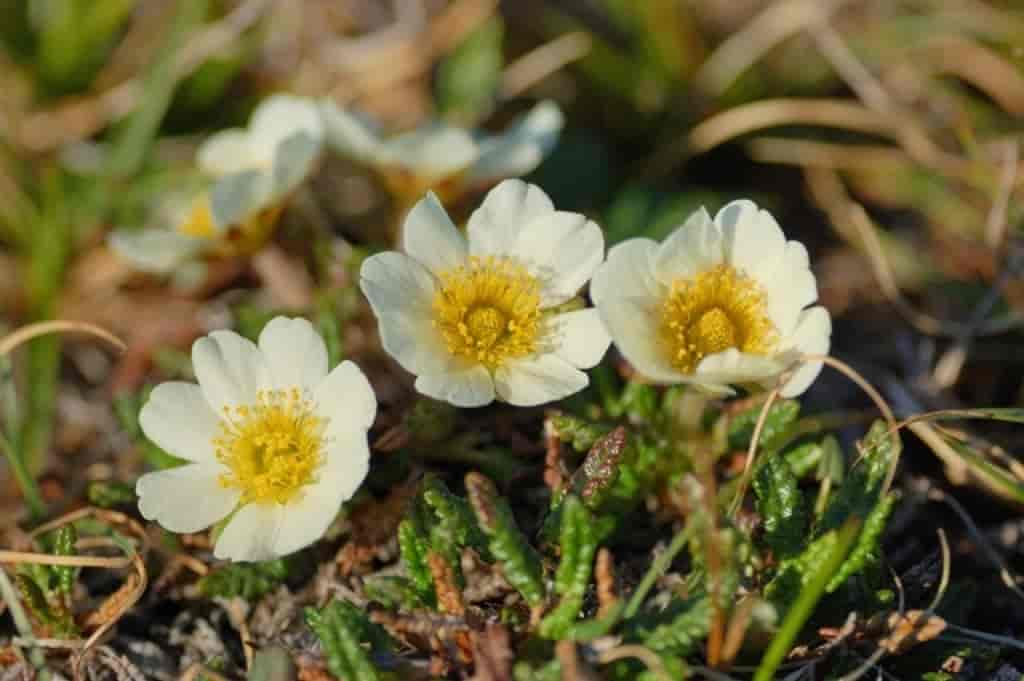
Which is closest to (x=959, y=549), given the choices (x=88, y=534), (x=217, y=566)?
(x=217, y=566)

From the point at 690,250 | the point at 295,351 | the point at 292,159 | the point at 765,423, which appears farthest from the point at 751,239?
the point at 292,159

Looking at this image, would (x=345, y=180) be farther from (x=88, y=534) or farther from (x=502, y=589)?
(x=502, y=589)

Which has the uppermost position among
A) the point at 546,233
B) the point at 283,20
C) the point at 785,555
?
the point at 283,20

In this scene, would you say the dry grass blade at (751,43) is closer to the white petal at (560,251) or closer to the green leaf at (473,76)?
the green leaf at (473,76)

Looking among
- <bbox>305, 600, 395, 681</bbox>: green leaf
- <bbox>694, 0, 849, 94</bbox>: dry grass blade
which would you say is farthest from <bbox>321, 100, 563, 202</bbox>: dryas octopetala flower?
<bbox>305, 600, 395, 681</bbox>: green leaf

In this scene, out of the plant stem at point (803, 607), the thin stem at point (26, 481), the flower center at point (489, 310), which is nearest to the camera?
the plant stem at point (803, 607)

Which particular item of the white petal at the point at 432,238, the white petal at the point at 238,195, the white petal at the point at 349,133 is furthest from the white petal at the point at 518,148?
the white petal at the point at 432,238

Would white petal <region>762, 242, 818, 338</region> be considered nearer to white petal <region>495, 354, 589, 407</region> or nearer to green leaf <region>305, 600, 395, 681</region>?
white petal <region>495, 354, 589, 407</region>
